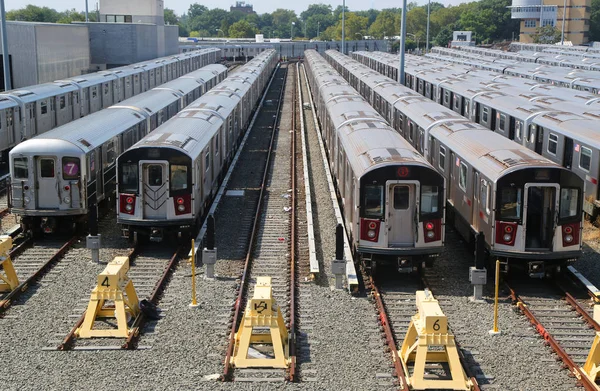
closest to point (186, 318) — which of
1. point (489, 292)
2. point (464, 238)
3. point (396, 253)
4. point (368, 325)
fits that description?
point (368, 325)

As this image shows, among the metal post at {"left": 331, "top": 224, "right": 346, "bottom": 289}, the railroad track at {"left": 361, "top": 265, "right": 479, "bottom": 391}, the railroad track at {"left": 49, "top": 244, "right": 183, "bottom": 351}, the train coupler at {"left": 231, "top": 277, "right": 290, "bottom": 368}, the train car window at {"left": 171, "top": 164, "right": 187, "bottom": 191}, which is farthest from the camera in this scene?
the train car window at {"left": 171, "top": 164, "right": 187, "bottom": 191}

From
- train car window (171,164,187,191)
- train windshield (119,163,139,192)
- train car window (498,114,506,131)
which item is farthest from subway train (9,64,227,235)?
train car window (498,114,506,131)

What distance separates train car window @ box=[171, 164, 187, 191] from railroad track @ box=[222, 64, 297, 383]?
2019 millimetres

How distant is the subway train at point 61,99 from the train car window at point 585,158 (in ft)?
58.4

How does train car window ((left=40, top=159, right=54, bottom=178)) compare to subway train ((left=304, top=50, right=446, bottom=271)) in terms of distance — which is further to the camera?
train car window ((left=40, top=159, right=54, bottom=178))

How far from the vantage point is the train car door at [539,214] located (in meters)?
14.1

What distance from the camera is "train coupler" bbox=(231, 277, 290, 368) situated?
1105cm

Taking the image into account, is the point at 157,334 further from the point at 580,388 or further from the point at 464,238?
the point at 464,238

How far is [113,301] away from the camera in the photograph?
504 inches

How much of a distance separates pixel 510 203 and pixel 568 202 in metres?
1.03

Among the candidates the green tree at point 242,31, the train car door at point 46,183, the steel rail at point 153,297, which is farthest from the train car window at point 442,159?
the green tree at point 242,31

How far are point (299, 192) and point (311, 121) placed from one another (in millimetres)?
18286

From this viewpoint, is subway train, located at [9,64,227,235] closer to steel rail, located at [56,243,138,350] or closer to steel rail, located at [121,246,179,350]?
steel rail, located at [121,246,179,350]

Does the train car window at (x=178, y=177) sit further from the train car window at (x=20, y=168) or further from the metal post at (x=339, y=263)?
the metal post at (x=339, y=263)
